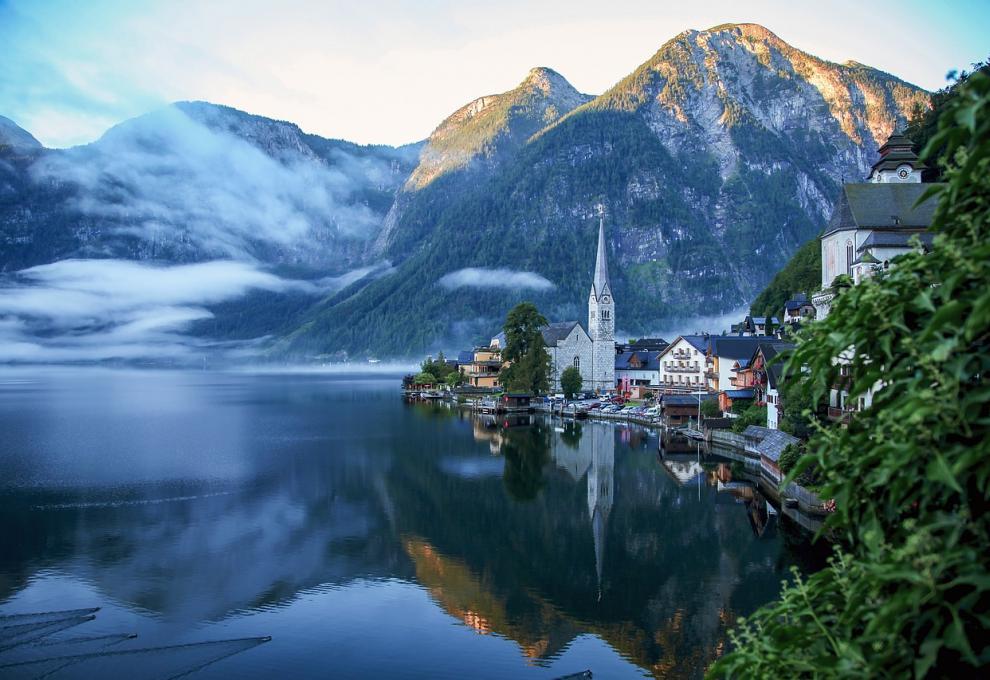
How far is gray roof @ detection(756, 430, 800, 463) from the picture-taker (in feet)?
173

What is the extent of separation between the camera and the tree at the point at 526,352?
404 ft

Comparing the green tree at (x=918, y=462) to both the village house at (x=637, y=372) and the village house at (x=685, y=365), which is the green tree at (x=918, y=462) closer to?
the village house at (x=685, y=365)

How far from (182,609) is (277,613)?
3.79 meters

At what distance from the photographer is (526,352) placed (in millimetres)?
127312

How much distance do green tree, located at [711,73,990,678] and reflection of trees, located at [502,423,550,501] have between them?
45.6 metres

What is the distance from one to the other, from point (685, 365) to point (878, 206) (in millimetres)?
65248

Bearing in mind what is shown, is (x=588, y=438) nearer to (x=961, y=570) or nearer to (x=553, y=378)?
(x=553, y=378)

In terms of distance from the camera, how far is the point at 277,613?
28.7m

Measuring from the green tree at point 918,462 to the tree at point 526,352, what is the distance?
115866mm

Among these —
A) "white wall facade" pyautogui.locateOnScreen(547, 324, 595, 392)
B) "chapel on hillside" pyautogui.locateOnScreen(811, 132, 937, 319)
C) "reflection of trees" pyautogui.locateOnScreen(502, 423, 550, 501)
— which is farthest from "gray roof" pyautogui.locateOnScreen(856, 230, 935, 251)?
"white wall facade" pyautogui.locateOnScreen(547, 324, 595, 392)

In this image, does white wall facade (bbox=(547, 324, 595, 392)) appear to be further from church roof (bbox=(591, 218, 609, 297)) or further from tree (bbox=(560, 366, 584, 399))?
tree (bbox=(560, 366, 584, 399))

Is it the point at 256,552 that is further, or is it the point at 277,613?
the point at 256,552

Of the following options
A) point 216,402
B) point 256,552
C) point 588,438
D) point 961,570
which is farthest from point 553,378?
point 961,570

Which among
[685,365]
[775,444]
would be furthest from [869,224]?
[685,365]
